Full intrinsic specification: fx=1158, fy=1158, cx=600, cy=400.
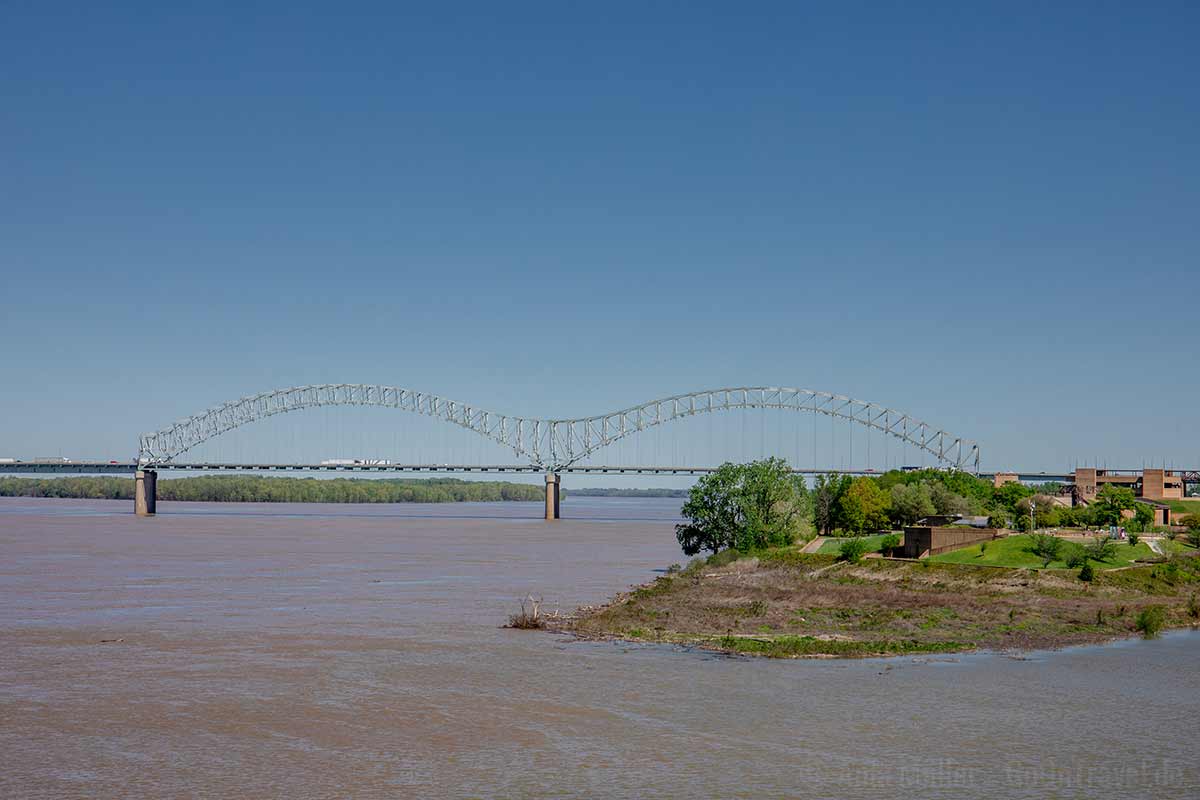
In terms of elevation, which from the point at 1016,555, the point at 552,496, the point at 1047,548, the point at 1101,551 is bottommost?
the point at 552,496

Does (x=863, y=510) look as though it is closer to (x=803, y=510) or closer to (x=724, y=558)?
(x=803, y=510)

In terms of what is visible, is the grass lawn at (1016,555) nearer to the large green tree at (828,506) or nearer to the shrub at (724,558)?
the shrub at (724,558)

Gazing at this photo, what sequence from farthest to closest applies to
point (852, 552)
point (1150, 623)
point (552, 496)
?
1. point (552, 496)
2. point (852, 552)
3. point (1150, 623)

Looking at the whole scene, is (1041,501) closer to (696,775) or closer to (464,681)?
(464,681)

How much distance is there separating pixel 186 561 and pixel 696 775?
46225mm

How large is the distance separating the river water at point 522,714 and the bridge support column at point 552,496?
107 metres

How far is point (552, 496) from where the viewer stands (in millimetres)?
146500

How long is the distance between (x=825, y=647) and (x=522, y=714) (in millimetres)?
9295

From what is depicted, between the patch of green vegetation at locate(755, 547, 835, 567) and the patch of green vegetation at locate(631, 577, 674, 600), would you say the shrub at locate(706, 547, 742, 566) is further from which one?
the patch of green vegetation at locate(631, 577, 674, 600)

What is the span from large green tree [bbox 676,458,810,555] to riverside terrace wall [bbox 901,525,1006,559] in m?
9.10

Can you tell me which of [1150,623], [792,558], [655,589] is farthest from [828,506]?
[1150,623]

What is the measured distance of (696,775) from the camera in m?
15.9

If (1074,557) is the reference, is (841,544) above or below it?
below

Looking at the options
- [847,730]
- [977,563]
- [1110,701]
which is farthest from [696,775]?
[977,563]
